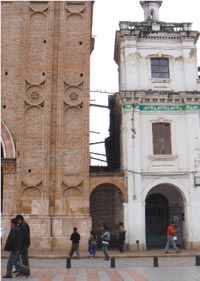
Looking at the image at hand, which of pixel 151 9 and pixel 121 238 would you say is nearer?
pixel 121 238

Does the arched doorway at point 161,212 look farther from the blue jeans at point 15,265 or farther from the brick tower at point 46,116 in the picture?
the blue jeans at point 15,265

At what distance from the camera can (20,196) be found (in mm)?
22438

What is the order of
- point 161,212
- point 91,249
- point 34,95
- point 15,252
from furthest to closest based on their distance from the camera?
1. point 161,212
2. point 34,95
3. point 91,249
4. point 15,252

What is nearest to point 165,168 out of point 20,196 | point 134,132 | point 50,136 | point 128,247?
point 134,132

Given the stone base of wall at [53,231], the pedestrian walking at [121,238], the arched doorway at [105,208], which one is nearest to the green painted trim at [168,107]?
the arched doorway at [105,208]

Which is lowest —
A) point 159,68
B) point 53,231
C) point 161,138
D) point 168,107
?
point 53,231

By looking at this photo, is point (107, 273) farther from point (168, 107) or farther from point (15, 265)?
point (168, 107)

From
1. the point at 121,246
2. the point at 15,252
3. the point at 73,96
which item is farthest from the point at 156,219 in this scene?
the point at 15,252

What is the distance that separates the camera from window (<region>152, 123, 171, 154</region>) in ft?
79.9

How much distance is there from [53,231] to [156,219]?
7.03m

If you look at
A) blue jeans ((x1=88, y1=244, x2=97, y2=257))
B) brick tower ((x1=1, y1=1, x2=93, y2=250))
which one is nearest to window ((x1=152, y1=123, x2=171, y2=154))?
brick tower ((x1=1, y1=1, x2=93, y2=250))

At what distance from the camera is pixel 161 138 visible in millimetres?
24453

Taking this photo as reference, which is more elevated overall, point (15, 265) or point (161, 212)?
point (161, 212)

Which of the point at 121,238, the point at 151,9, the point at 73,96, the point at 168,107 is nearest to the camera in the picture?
the point at 121,238
